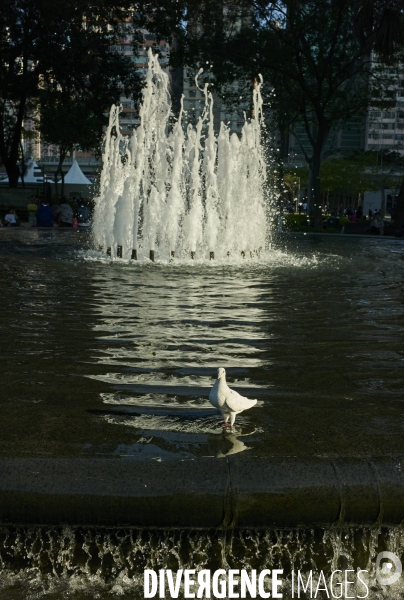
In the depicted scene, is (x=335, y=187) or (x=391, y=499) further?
(x=335, y=187)

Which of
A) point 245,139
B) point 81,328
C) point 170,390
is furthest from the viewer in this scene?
point 245,139

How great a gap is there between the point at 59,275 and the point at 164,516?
10.1 m

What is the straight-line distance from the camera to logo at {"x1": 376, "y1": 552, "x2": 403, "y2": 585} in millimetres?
3686

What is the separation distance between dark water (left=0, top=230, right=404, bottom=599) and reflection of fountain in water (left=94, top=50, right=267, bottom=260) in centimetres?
520

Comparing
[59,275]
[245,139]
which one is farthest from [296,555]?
[245,139]

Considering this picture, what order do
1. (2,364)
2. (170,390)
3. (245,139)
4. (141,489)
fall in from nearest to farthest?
(141,489) → (170,390) → (2,364) → (245,139)

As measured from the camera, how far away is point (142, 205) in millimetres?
18297

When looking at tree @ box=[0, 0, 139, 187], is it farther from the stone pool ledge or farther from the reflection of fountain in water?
the stone pool ledge

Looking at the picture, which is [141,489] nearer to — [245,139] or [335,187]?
[245,139]

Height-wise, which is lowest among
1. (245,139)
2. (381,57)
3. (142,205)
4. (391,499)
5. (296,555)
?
(296,555)

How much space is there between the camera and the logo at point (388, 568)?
3.69 meters

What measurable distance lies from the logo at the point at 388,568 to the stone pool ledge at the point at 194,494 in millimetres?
187

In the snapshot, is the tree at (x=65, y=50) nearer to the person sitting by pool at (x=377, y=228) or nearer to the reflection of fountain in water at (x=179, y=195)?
the reflection of fountain in water at (x=179, y=195)

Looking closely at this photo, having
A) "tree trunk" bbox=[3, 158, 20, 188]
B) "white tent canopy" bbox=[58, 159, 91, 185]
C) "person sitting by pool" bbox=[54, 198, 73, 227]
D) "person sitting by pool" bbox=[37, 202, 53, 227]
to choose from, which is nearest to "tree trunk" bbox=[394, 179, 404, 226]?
"person sitting by pool" bbox=[54, 198, 73, 227]
